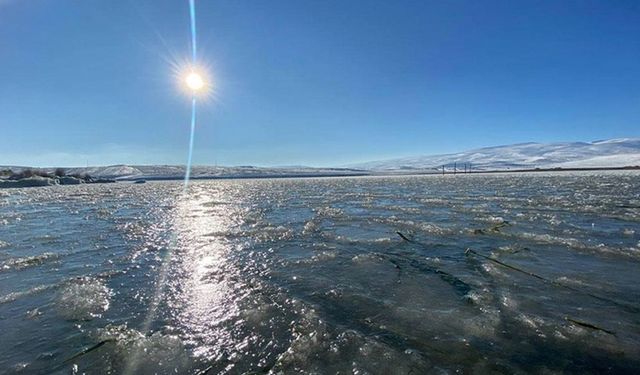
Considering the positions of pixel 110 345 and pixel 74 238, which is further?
pixel 74 238

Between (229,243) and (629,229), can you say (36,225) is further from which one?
(629,229)

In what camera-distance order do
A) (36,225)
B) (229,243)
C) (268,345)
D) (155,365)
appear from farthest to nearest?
(36,225)
(229,243)
(268,345)
(155,365)

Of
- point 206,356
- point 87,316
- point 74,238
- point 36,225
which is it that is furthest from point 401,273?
point 36,225

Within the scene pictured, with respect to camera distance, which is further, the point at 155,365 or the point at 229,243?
the point at 229,243

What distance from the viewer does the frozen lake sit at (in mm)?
4570

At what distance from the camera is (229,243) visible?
40.4 ft

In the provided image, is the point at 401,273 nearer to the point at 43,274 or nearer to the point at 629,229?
the point at 43,274

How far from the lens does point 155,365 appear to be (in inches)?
179

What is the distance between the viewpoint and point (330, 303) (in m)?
6.50

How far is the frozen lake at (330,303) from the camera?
4.57m

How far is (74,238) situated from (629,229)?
71.1ft

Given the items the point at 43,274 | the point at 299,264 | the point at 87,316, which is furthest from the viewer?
the point at 299,264

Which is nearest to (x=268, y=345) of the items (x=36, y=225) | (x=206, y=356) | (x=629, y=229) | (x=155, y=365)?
(x=206, y=356)

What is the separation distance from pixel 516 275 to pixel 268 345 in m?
6.13
